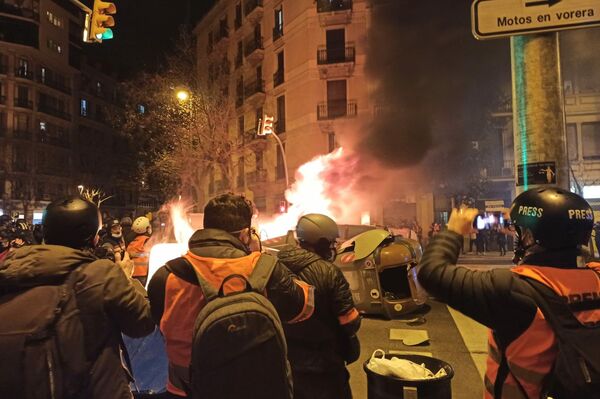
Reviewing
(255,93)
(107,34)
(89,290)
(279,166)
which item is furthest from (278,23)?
(89,290)

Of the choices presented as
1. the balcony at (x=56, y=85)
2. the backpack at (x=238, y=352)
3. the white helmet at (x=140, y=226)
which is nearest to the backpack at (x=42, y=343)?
the backpack at (x=238, y=352)

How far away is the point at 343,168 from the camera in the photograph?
2191 centimetres

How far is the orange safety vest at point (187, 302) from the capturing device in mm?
2006

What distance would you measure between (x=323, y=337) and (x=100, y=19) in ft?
28.6

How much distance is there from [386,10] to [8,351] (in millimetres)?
21298

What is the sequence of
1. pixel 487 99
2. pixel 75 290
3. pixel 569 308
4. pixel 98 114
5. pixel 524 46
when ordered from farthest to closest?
pixel 98 114
pixel 487 99
pixel 524 46
pixel 75 290
pixel 569 308

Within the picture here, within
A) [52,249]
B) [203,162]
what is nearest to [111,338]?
[52,249]

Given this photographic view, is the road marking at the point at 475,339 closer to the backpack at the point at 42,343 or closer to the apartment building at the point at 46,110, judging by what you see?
the backpack at the point at 42,343

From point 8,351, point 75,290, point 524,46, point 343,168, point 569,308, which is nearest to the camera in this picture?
point 569,308

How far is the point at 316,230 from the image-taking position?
3.16 meters

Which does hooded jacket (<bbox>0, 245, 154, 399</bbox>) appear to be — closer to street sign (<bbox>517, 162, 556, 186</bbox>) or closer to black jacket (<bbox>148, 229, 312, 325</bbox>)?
black jacket (<bbox>148, 229, 312, 325</bbox>)

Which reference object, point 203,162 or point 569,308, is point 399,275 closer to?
point 569,308

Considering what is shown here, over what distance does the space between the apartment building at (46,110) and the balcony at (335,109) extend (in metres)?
27.9

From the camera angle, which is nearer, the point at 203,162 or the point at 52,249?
the point at 52,249
